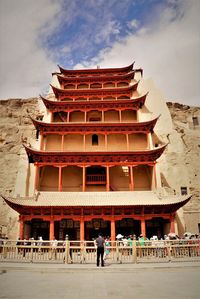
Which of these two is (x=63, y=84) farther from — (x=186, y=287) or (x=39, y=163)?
(x=186, y=287)

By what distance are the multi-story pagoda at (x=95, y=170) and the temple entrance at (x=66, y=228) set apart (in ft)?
0.26

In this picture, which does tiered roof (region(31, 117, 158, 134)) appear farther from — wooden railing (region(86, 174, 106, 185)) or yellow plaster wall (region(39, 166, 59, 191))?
wooden railing (region(86, 174, 106, 185))

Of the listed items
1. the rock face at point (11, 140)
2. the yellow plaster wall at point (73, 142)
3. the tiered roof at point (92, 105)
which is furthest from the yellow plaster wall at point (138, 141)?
the rock face at point (11, 140)

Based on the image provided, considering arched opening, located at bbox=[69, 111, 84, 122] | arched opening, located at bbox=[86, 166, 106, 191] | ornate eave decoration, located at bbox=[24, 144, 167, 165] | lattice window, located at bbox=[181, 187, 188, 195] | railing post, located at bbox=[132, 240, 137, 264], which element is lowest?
railing post, located at bbox=[132, 240, 137, 264]

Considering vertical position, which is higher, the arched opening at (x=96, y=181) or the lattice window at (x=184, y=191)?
the arched opening at (x=96, y=181)

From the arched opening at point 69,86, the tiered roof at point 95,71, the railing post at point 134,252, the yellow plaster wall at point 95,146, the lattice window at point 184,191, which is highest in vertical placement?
the tiered roof at point 95,71

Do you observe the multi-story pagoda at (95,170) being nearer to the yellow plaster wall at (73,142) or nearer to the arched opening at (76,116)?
the yellow plaster wall at (73,142)

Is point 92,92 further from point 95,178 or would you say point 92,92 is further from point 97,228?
point 97,228

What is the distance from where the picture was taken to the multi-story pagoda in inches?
740

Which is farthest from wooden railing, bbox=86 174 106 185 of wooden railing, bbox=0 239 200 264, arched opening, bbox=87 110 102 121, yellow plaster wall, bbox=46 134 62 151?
wooden railing, bbox=0 239 200 264

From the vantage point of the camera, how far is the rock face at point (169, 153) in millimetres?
22891

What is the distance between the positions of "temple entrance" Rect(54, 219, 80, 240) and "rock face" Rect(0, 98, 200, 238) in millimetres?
4246

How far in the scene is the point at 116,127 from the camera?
957 inches

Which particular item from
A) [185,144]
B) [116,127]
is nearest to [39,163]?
[116,127]
